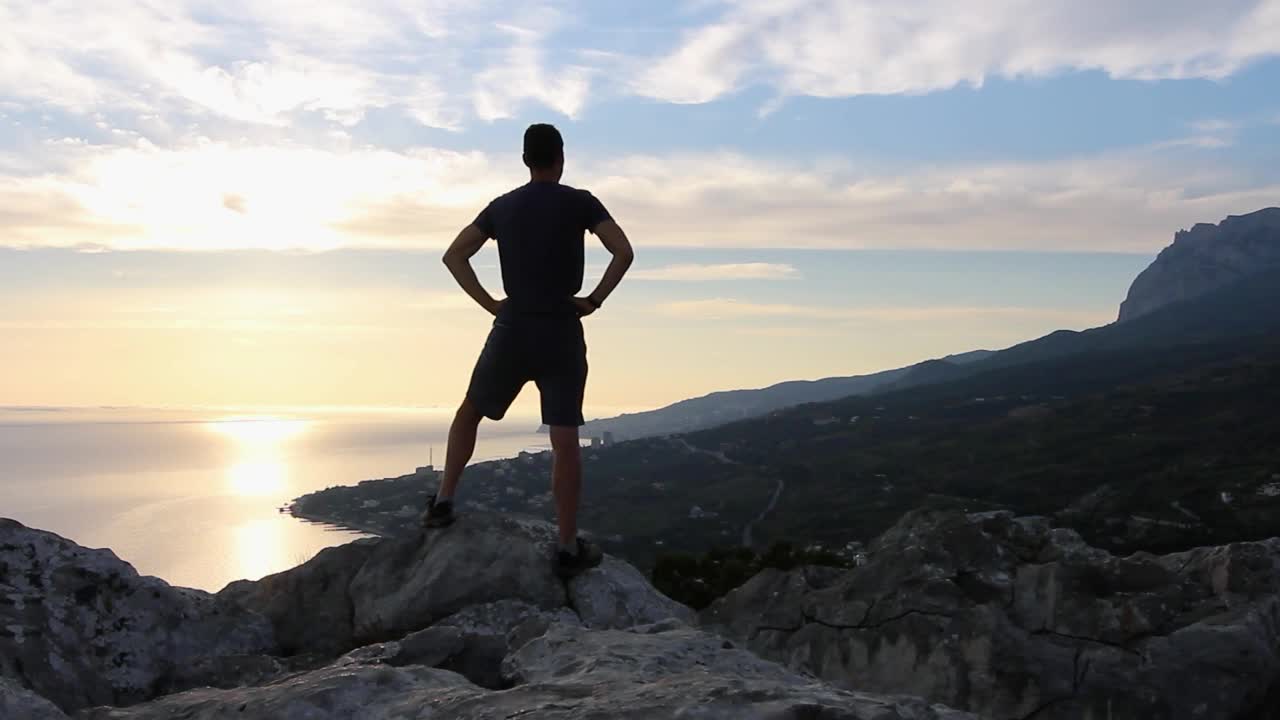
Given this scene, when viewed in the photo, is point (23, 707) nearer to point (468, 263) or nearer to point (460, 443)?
point (460, 443)

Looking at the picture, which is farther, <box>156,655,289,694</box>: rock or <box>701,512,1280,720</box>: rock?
<box>701,512,1280,720</box>: rock

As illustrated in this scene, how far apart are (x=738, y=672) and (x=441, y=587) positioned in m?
4.51

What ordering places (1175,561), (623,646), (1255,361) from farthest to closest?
(1255,361) < (1175,561) < (623,646)

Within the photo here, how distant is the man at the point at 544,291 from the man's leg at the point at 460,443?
62 mm

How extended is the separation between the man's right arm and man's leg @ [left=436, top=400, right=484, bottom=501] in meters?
1.63

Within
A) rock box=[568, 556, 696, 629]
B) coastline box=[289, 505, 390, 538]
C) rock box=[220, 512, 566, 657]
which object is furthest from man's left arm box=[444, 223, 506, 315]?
coastline box=[289, 505, 390, 538]

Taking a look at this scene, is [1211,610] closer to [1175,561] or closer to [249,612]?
[1175,561]

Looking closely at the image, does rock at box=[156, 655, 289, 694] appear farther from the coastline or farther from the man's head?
the coastline

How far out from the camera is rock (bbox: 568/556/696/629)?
802 cm

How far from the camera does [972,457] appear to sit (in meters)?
166

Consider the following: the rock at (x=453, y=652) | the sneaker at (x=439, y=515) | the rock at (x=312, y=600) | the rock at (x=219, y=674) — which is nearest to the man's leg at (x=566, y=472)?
the sneaker at (x=439, y=515)

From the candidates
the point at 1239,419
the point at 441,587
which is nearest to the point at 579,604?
the point at 441,587

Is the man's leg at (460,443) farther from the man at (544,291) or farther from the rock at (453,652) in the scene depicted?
the rock at (453,652)

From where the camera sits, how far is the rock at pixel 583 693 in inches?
112
